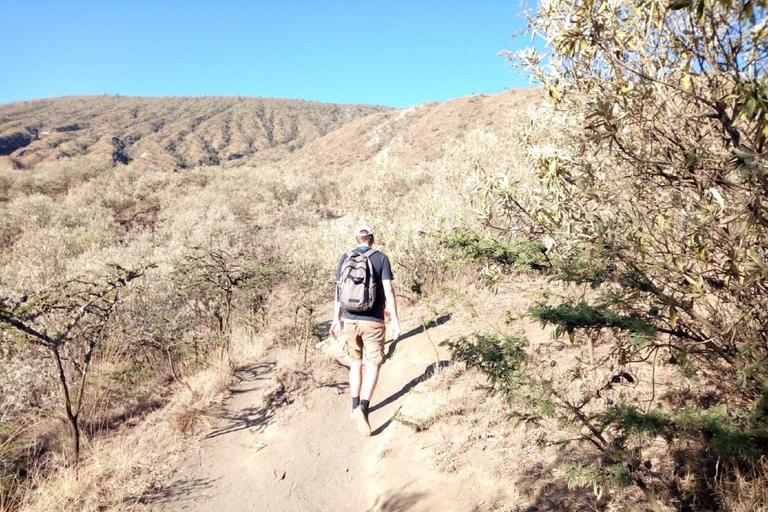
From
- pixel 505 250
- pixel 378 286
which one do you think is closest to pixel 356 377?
pixel 378 286

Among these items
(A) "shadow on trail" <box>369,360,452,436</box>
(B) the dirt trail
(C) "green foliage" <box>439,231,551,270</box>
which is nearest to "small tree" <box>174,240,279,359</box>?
(B) the dirt trail

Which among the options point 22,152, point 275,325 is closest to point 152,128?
point 22,152

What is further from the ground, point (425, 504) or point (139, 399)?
point (425, 504)

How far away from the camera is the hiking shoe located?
387 centimetres

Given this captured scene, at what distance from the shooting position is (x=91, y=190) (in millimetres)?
19516

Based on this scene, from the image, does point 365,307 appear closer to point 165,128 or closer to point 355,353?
point 355,353

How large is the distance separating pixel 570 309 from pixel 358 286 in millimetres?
1893

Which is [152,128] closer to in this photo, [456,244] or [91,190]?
[91,190]

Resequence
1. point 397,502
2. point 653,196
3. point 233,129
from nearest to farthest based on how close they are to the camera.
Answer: point 653,196
point 397,502
point 233,129

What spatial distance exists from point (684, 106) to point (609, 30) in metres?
0.53

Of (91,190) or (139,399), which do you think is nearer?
(139,399)

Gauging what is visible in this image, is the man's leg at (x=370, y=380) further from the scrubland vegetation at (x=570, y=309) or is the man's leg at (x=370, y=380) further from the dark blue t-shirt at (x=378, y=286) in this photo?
the scrubland vegetation at (x=570, y=309)

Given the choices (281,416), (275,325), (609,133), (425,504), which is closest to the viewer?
(609,133)

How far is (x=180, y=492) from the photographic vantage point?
11.6ft
